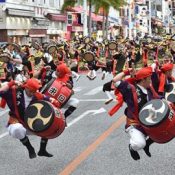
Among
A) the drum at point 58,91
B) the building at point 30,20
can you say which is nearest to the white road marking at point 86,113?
the drum at point 58,91

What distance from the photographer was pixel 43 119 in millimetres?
8555

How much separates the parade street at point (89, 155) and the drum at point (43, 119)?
107 centimetres

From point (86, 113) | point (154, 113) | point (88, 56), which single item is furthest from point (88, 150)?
point (88, 56)

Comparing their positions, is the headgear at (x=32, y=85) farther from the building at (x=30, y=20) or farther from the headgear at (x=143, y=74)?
the building at (x=30, y=20)

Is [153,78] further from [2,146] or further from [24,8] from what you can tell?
[24,8]

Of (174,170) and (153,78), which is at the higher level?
(153,78)

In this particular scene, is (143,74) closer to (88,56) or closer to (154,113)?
(154,113)

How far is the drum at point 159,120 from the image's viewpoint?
7891mm

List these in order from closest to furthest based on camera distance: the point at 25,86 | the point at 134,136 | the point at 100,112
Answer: the point at 134,136 < the point at 25,86 < the point at 100,112

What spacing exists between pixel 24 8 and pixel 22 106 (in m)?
41.4

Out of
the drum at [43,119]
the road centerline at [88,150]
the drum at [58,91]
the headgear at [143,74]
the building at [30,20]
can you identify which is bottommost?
the road centerline at [88,150]

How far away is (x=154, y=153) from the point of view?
10.6m

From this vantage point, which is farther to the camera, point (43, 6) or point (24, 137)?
point (43, 6)

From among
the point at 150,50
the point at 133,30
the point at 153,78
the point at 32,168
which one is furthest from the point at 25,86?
the point at 133,30
